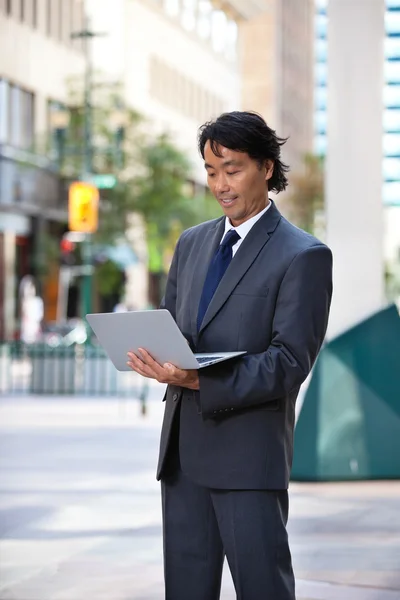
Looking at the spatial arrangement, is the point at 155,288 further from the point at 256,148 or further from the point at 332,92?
the point at 256,148

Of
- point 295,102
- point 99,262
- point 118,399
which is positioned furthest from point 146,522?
point 295,102

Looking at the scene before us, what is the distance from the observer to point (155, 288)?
6725 cm

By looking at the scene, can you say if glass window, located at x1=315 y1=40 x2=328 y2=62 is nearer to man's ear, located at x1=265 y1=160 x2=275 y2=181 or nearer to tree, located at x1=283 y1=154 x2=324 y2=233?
tree, located at x1=283 y1=154 x2=324 y2=233

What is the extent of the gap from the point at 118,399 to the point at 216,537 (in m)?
17.3

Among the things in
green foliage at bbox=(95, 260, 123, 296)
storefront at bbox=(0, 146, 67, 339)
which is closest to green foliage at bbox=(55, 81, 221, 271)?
green foliage at bbox=(95, 260, 123, 296)

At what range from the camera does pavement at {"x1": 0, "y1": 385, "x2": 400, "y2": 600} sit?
6.78m

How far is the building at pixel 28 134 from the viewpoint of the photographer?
44.4 meters

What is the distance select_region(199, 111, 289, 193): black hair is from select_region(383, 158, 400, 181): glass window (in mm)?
6919

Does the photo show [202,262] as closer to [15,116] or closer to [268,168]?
[268,168]

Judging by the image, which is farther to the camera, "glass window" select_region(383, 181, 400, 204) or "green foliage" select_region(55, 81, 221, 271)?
"green foliage" select_region(55, 81, 221, 271)

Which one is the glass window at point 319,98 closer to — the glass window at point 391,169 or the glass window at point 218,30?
the glass window at point 218,30

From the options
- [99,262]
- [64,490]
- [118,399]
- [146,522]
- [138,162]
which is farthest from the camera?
[99,262]

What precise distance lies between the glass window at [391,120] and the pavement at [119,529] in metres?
2.74

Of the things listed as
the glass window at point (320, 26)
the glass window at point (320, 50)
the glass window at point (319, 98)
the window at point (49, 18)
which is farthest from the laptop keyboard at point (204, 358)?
the glass window at point (320, 50)
